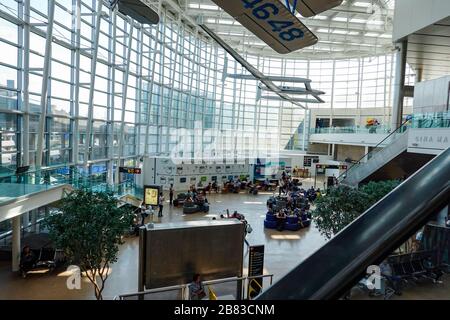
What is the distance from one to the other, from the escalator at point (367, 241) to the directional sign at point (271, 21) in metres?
6.64

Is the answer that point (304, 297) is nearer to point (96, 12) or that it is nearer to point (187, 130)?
point (96, 12)

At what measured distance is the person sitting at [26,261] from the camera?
1008 cm

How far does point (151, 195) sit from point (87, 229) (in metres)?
10.2

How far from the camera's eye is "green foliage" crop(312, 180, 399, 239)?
968cm

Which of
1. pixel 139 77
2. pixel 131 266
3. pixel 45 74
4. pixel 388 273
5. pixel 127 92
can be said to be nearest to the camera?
pixel 388 273

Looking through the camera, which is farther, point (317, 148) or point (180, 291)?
point (317, 148)

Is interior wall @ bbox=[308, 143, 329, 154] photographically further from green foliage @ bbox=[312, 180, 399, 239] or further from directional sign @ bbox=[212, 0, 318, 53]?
directional sign @ bbox=[212, 0, 318, 53]

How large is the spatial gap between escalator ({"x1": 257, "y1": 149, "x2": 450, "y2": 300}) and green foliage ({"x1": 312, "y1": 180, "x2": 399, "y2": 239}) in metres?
9.17

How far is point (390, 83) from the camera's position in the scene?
127ft

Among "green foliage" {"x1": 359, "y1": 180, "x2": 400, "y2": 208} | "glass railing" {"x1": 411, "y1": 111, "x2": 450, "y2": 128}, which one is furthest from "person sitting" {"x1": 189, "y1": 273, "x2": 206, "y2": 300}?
"glass railing" {"x1": 411, "y1": 111, "x2": 450, "y2": 128}

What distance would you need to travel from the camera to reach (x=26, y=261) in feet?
33.2

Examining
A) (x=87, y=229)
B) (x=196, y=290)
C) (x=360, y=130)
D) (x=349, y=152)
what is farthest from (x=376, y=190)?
(x=349, y=152)

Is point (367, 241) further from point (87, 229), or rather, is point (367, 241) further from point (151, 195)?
point (151, 195)
